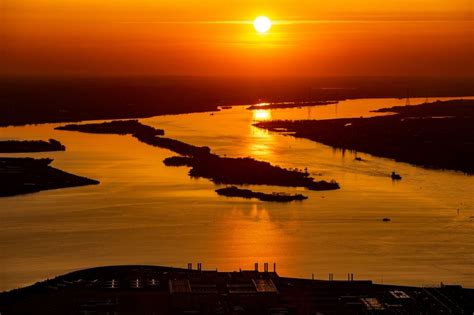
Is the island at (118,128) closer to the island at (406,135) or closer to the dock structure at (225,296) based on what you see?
the island at (406,135)

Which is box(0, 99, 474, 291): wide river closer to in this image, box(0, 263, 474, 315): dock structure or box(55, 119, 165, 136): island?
box(0, 263, 474, 315): dock structure

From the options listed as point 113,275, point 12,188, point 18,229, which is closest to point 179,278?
point 113,275

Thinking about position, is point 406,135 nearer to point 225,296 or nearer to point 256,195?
point 256,195

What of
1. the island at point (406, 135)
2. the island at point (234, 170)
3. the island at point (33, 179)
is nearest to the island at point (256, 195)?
the island at point (234, 170)

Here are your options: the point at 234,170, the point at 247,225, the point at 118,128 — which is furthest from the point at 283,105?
the point at 247,225

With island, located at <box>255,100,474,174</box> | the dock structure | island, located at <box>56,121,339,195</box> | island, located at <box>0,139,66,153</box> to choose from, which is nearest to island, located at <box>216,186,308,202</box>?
island, located at <box>56,121,339,195</box>

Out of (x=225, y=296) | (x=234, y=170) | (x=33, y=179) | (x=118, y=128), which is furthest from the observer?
(x=118, y=128)
